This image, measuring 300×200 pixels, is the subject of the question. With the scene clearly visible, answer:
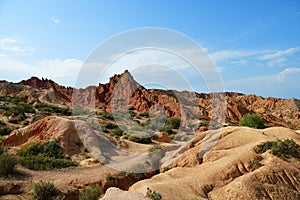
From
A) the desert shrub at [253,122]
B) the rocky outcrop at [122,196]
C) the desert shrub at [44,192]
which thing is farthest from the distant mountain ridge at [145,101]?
the rocky outcrop at [122,196]

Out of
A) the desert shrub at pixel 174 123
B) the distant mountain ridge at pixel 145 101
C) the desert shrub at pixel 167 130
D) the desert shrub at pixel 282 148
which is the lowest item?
the desert shrub at pixel 282 148

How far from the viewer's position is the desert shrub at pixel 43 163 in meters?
14.7

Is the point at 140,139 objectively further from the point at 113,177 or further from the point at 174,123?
the point at 174,123

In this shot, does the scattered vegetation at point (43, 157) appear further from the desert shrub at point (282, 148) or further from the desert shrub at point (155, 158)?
the desert shrub at point (282, 148)

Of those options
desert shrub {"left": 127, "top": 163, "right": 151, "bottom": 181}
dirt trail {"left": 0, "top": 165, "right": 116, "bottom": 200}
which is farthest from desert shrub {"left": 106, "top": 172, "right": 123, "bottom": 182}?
desert shrub {"left": 127, "top": 163, "right": 151, "bottom": 181}

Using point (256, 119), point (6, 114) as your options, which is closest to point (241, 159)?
point (256, 119)

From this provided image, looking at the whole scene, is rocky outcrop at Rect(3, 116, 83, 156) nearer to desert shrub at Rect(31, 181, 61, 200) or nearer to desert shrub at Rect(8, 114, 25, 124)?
desert shrub at Rect(31, 181, 61, 200)

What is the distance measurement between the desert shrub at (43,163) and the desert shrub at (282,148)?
11.0 m

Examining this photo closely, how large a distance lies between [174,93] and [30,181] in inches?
2133

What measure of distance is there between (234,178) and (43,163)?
35.9 feet

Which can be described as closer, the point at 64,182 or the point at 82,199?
the point at 82,199

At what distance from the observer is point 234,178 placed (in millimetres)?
10320

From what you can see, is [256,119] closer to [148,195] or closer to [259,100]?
[148,195]

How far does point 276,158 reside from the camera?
10.7m
